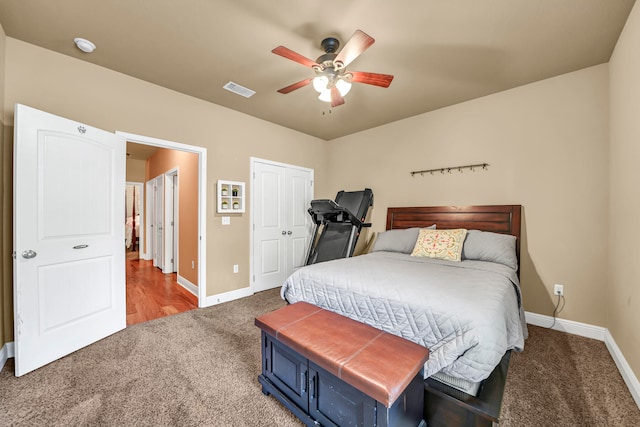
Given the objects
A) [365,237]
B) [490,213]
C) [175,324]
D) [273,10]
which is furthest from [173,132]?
→ [490,213]

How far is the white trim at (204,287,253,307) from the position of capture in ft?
11.2

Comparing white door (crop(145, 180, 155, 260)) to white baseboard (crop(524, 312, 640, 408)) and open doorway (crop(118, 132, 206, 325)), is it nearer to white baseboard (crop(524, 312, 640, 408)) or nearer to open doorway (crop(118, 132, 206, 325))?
open doorway (crop(118, 132, 206, 325))

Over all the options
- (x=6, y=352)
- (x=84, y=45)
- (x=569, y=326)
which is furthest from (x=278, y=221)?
(x=569, y=326)

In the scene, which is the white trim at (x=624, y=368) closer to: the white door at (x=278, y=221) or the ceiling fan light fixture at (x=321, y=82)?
the ceiling fan light fixture at (x=321, y=82)

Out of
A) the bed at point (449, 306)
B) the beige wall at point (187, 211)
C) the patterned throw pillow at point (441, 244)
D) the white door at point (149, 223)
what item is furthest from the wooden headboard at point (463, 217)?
the white door at point (149, 223)

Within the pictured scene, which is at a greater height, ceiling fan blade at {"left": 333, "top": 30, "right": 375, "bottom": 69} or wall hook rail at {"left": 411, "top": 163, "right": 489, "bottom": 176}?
ceiling fan blade at {"left": 333, "top": 30, "right": 375, "bottom": 69}

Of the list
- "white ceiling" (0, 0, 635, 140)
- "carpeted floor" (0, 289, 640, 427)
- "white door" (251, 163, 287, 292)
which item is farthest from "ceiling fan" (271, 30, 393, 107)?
"carpeted floor" (0, 289, 640, 427)

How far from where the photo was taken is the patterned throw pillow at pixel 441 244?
2.82 m

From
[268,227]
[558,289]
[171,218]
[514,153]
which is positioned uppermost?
[514,153]

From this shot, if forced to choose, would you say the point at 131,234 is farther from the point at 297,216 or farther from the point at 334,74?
the point at 334,74

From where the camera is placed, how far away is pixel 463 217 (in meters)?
3.30

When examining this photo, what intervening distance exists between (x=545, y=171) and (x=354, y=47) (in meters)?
2.54

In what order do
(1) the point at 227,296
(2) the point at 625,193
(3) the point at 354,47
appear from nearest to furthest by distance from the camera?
(3) the point at 354,47 → (2) the point at 625,193 → (1) the point at 227,296

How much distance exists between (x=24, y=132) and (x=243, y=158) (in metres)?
2.17
